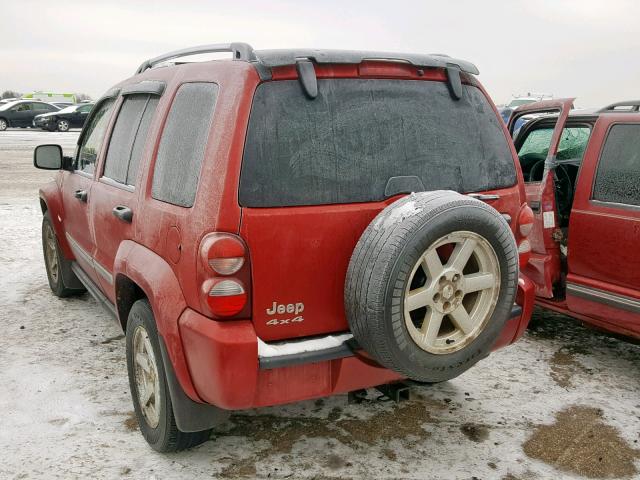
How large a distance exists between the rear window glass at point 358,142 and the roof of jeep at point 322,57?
9 centimetres

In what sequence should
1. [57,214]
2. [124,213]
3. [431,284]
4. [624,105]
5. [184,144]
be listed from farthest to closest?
[57,214] < [624,105] < [124,213] < [184,144] < [431,284]

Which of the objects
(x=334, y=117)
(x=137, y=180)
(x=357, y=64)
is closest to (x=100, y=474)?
(x=137, y=180)

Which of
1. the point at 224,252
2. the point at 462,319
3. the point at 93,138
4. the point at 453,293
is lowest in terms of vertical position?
the point at 462,319

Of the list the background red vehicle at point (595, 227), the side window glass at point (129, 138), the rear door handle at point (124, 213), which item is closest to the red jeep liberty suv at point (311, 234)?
the rear door handle at point (124, 213)

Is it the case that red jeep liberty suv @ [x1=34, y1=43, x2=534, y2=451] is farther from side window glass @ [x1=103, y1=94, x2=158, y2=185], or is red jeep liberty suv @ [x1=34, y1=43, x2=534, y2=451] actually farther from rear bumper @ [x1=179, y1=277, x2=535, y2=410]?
side window glass @ [x1=103, y1=94, x2=158, y2=185]

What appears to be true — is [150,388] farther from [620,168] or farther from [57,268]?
[620,168]

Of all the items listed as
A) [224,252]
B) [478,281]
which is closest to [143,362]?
[224,252]

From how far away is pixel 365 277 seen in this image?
2510 millimetres

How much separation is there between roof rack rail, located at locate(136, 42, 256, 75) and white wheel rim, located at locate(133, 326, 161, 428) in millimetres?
1362

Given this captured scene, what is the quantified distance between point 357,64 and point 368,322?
112 cm

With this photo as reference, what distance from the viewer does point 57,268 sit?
18.1ft

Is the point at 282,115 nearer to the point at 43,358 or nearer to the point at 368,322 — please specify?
the point at 368,322

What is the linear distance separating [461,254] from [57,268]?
4.07m

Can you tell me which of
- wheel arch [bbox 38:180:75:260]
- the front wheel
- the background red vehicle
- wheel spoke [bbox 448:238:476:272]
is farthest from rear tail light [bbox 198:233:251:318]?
wheel arch [bbox 38:180:75:260]
